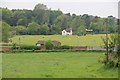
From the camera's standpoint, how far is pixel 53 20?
295 ft

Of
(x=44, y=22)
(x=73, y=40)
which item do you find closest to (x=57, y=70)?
(x=73, y=40)

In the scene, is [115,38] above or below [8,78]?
above

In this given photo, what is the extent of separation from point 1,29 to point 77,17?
4252 centimetres

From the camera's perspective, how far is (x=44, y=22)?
3238 inches

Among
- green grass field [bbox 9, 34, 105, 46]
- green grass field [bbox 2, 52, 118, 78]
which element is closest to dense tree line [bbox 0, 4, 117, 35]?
green grass field [bbox 9, 34, 105, 46]

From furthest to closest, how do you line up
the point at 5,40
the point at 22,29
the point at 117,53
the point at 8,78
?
the point at 22,29, the point at 5,40, the point at 117,53, the point at 8,78

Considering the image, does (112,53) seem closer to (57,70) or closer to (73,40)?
(57,70)

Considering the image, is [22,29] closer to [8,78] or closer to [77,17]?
[77,17]

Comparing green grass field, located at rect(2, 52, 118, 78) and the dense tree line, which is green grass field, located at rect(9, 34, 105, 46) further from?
green grass field, located at rect(2, 52, 118, 78)

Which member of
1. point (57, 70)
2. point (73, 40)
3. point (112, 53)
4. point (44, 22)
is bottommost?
point (57, 70)

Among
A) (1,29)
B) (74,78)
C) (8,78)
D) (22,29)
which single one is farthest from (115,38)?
(22,29)

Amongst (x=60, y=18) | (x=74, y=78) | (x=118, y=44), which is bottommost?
(x=74, y=78)

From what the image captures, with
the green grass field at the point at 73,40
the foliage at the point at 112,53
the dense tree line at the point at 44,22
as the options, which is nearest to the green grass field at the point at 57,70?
the foliage at the point at 112,53

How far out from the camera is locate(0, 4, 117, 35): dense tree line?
2758 inches
